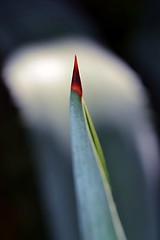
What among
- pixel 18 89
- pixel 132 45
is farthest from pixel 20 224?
pixel 132 45

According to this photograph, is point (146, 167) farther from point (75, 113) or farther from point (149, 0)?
point (149, 0)

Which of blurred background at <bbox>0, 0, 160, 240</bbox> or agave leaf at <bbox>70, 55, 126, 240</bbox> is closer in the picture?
agave leaf at <bbox>70, 55, 126, 240</bbox>

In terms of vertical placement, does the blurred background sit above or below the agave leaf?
above

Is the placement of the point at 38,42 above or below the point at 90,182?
above

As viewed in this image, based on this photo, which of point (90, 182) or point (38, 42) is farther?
point (38, 42)
